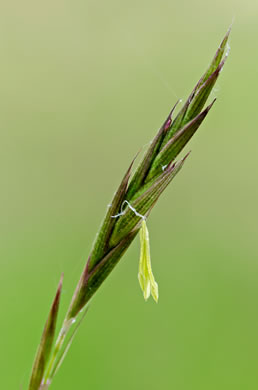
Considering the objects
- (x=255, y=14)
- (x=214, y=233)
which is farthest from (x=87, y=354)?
(x=255, y=14)

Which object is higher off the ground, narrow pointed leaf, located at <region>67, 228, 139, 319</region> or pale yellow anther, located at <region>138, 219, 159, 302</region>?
narrow pointed leaf, located at <region>67, 228, 139, 319</region>

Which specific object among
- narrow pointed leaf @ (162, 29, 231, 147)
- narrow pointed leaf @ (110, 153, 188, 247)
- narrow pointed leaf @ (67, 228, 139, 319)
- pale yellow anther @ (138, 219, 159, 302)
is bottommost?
pale yellow anther @ (138, 219, 159, 302)

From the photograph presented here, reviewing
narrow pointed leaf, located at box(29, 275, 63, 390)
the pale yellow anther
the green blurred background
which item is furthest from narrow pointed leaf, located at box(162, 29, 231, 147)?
the green blurred background

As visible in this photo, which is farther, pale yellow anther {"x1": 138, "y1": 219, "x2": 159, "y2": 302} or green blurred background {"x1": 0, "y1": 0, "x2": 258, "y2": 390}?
green blurred background {"x1": 0, "y1": 0, "x2": 258, "y2": 390}

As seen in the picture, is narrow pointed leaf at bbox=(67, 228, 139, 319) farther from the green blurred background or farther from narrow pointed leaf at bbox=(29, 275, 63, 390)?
the green blurred background

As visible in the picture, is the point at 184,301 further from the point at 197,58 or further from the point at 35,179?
the point at 197,58

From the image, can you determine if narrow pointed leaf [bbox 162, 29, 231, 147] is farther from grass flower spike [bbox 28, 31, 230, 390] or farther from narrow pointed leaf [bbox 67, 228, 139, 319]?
narrow pointed leaf [bbox 67, 228, 139, 319]

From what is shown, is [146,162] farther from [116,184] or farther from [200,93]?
[116,184]
